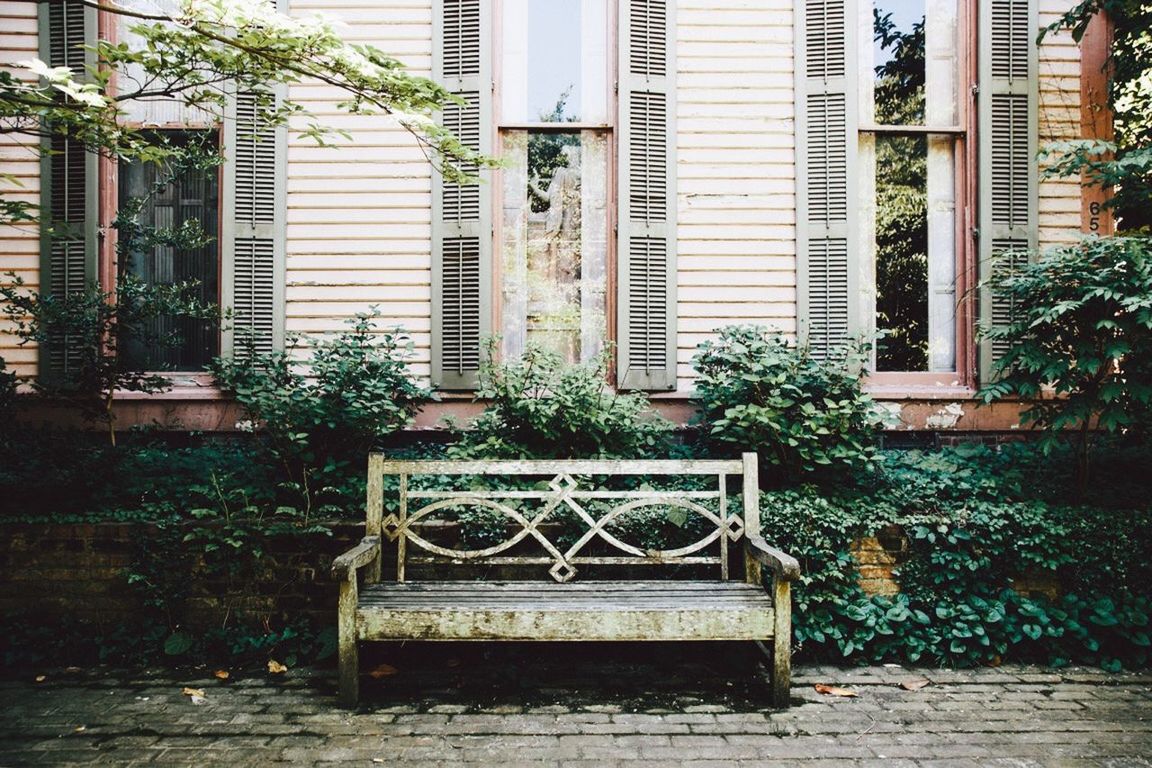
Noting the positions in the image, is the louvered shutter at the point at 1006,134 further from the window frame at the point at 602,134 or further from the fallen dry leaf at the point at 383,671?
the fallen dry leaf at the point at 383,671

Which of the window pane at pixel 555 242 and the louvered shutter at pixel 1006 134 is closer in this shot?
the louvered shutter at pixel 1006 134

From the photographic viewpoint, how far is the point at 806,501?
4.46 m

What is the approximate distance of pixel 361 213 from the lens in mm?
5656

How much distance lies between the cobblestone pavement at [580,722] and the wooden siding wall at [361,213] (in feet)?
9.19

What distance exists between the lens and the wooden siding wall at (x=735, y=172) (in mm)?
5688

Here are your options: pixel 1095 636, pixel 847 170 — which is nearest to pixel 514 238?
pixel 847 170

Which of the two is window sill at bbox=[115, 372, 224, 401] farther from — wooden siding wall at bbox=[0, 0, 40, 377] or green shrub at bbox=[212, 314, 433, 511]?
wooden siding wall at bbox=[0, 0, 40, 377]

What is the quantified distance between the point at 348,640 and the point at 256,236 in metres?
3.57

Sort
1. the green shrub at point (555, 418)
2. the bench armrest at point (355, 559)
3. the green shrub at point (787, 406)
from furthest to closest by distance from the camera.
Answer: the green shrub at point (555, 418) < the green shrub at point (787, 406) < the bench armrest at point (355, 559)

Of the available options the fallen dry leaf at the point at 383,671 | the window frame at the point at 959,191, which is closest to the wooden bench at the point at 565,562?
the fallen dry leaf at the point at 383,671

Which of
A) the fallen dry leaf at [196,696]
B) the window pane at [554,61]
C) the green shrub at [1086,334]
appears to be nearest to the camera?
the fallen dry leaf at [196,696]

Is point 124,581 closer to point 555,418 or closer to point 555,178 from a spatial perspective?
point 555,418

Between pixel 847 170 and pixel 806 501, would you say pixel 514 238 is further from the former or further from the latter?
pixel 806 501

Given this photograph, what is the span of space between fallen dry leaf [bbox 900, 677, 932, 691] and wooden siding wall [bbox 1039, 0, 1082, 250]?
3837mm
